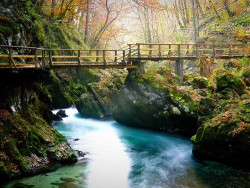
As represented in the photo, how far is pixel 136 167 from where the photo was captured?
10438 mm

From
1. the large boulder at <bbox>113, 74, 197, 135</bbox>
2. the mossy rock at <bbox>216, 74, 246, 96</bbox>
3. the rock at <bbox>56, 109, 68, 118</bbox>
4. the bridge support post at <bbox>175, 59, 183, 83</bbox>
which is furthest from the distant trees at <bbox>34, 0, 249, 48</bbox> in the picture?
the rock at <bbox>56, 109, 68, 118</bbox>

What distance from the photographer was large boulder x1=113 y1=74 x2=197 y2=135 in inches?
581

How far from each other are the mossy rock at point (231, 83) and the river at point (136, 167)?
4.23m

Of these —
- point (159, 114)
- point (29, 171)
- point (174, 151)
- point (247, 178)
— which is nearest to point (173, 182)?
point (247, 178)

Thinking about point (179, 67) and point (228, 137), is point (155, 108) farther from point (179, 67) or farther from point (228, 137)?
point (228, 137)

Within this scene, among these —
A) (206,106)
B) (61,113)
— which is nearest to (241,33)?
(206,106)

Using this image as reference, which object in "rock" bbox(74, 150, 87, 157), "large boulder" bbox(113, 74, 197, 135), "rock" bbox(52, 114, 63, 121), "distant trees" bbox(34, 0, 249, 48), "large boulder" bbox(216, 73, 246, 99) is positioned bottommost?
"rock" bbox(74, 150, 87, 157)

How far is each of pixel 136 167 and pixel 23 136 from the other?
535 cm

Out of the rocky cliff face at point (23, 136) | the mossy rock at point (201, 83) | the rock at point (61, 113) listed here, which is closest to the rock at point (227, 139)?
the mossy rock at point (201, 83)

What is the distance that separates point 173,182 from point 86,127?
10.3 meters

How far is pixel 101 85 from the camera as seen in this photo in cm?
2197

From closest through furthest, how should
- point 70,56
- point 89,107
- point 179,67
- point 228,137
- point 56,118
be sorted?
point 228,137 < point 70,56 < point 179,67 < point 56,118 < point 89,107

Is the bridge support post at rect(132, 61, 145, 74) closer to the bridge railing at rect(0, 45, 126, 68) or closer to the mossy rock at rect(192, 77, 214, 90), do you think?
the bridge railing at rect(0, 45, 126, 68)

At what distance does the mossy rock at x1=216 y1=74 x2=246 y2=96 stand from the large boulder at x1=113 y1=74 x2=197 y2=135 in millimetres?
2101
